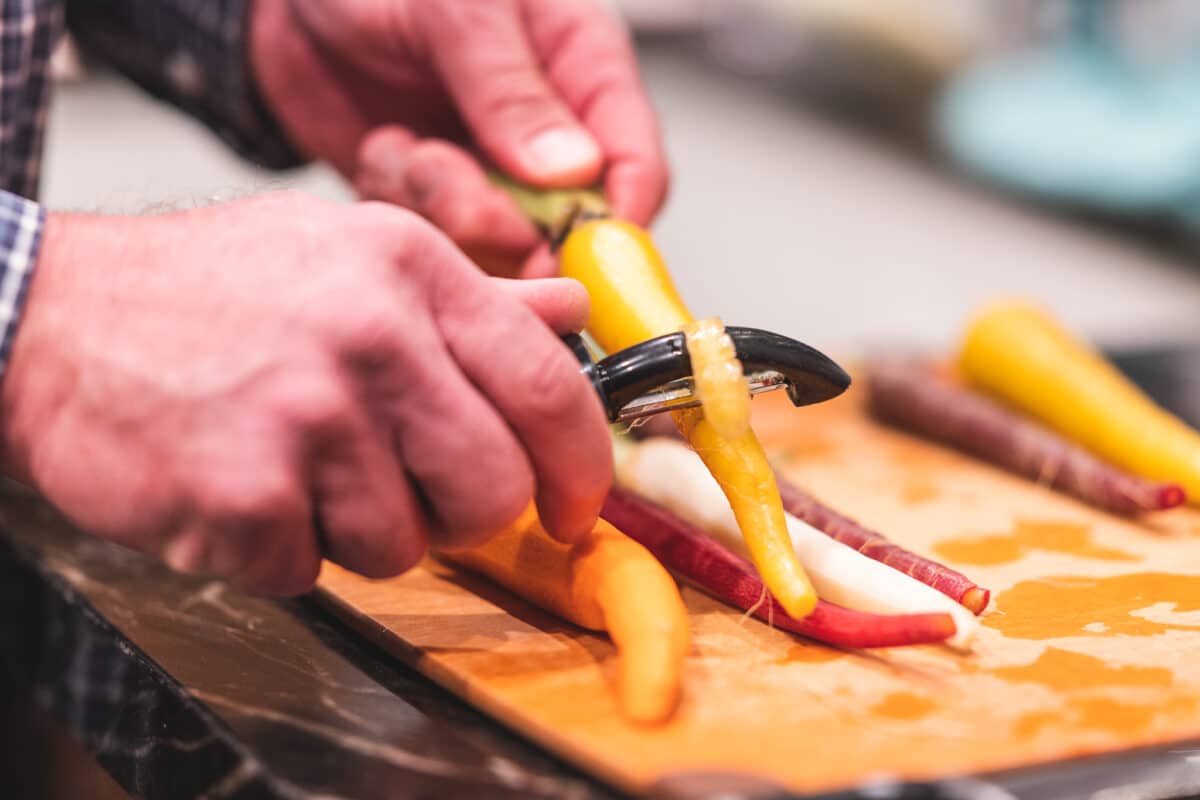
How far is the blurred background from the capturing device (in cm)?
315

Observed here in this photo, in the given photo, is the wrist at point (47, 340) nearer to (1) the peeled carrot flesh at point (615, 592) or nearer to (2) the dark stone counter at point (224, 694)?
(2) the dark stone counter at point (224, 694)

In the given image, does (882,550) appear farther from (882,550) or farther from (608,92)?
(608,92)

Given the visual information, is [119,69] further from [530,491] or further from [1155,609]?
[1155,609]

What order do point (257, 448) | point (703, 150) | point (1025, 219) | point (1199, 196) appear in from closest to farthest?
point (257, 448) → point (1199, 196) → point (1025, 219) → point (703, 150)

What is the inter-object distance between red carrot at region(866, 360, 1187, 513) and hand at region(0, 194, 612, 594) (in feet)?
2.33

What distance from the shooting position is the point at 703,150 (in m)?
4.20

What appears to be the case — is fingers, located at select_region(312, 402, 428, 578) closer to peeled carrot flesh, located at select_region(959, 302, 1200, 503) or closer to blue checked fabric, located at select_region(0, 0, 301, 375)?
blue checked fabric, located at select_region(0, 0, 301, 375)

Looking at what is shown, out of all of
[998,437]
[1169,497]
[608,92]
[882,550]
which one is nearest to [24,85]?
[608,92]

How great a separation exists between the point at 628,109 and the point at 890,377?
1.72ft

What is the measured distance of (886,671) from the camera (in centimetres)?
88

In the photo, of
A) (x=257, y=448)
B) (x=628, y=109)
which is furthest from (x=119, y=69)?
(x=257, y=448)

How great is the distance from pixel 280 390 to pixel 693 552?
43cm

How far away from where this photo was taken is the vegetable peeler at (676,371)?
0.87 metres

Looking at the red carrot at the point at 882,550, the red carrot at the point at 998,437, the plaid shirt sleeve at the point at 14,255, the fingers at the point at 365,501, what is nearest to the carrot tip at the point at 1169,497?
the red carrot at the point at 998,437
